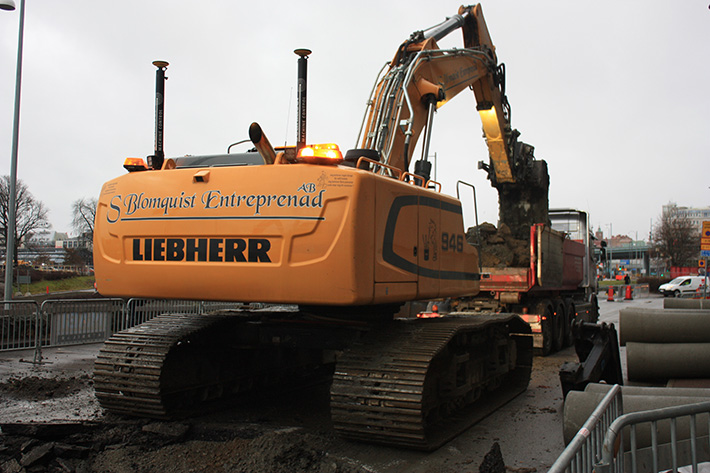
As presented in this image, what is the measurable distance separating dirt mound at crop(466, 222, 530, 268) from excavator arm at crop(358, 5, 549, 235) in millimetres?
1293

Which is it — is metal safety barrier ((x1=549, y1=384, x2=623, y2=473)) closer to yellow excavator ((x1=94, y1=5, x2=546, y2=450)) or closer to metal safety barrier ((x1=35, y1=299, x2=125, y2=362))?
yellow excavator ((x1=94, y1=5, x2=546, y2=450))

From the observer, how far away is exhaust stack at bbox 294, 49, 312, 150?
17.8 feet

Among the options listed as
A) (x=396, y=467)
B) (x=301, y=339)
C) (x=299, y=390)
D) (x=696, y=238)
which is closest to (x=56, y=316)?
(x=299, y=390)

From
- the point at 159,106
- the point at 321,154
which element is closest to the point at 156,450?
the point at 321,154

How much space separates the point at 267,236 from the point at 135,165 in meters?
1.68

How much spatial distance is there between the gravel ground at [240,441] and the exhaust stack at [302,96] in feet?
8.42

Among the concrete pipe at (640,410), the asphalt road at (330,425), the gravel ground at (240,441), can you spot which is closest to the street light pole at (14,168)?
the asphalt road at (330,425)

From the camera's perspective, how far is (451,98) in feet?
32.2

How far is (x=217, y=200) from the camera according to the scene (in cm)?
548

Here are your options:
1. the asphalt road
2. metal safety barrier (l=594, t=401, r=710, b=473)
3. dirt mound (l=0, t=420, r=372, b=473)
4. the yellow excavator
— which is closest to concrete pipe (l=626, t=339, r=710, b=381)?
the asphalt road

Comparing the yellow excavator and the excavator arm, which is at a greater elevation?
the excavator arm

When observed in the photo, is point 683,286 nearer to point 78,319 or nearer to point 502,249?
point 502,249

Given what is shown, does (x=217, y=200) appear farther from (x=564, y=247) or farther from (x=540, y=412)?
(x=564, y=247)

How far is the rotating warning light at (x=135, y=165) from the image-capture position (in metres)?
6.02
